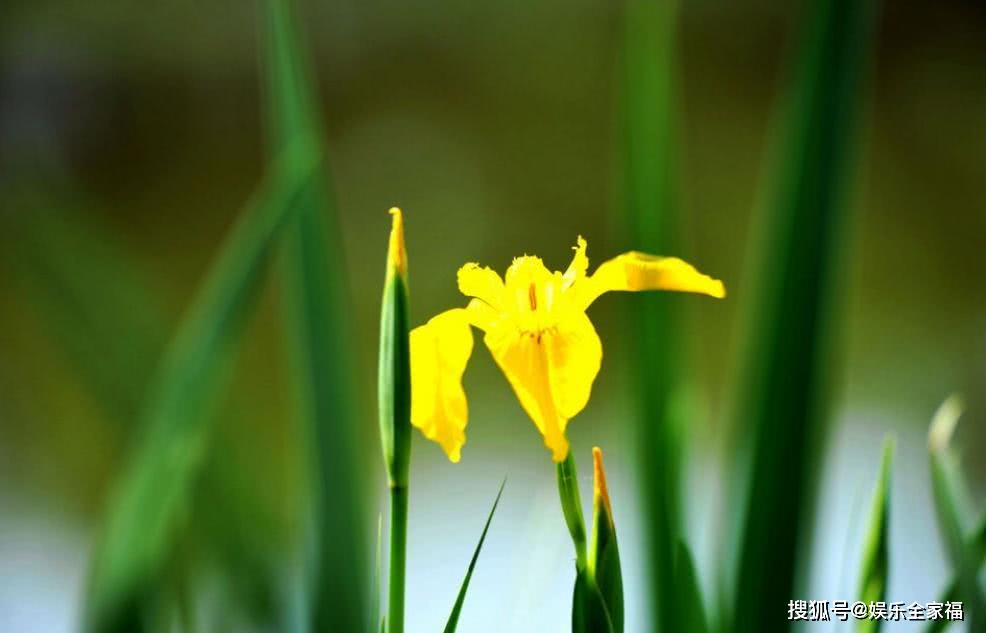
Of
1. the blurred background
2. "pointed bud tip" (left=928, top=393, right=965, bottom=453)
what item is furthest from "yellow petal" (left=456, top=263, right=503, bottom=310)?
the blurred background

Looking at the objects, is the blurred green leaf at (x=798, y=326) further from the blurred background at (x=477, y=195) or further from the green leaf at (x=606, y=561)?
the blurred background at (x=477, y=195)

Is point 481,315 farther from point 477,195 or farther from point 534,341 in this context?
point 477,195

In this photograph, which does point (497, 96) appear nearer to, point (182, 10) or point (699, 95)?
point (699, 95)

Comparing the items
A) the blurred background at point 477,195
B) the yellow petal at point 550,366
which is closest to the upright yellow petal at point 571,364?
the yellow petal at point 550,366

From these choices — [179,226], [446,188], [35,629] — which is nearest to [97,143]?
[179,226]

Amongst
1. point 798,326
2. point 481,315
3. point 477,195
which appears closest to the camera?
point 798,326

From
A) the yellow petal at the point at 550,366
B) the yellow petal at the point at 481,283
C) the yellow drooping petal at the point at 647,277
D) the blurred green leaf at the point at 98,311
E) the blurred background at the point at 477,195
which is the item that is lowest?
the blurred green leaf at the point at 98,311

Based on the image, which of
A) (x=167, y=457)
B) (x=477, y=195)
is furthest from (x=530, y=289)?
(x=477, y=195)
